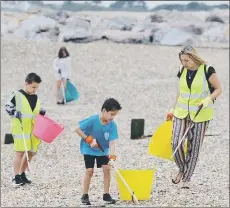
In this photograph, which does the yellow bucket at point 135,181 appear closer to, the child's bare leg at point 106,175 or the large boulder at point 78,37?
the child's bare leg at point 106,175

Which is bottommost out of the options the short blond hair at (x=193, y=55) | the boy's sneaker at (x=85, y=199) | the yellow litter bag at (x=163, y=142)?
the boy's sneaker at (x=85, y=199)

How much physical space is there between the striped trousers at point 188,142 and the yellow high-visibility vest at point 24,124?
59.6 inches

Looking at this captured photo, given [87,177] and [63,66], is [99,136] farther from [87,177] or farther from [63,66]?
[63,66]

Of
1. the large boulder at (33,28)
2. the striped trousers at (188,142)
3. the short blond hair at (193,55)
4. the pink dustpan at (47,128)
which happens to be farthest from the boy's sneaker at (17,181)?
the large boulder at (33,28)

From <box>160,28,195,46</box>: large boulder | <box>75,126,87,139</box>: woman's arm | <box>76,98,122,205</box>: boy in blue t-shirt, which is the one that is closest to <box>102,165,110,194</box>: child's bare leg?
<box>76,98,122,205</box>: boy in blue t-shirt

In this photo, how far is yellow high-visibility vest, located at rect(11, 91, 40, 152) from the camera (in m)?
7.55

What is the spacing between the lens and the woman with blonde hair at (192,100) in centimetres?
703

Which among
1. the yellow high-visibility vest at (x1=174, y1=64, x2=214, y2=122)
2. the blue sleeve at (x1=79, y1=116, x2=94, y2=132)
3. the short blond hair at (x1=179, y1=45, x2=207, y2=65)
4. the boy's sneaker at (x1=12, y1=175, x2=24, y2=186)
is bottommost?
the boy's sneaker at (x1=12, y1=175, x2=24, y2=186)

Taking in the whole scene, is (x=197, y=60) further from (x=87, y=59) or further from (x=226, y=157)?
(x=87, y=59)

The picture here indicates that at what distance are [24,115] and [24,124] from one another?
103 mm

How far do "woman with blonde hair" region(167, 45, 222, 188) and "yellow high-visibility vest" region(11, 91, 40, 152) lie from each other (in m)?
1.52

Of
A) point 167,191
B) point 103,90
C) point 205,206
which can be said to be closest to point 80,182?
point 167,191

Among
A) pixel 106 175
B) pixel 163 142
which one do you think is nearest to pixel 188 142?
pixel 163 142

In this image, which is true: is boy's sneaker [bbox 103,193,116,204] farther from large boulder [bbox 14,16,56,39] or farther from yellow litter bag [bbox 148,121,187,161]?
large boulder [bbox 14,16,56,39]
